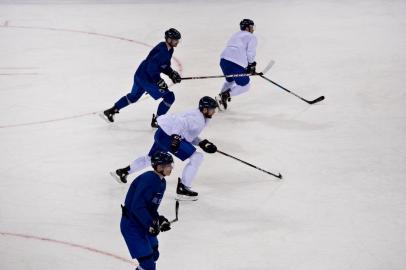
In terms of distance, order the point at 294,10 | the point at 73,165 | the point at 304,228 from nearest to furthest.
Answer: the point at 304,228 → the point at 73,165 → the point at 294,10

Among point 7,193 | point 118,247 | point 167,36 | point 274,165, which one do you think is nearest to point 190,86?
point 167,36

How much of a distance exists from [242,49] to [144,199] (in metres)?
3.56

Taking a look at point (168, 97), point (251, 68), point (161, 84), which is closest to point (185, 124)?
point (161, 84)

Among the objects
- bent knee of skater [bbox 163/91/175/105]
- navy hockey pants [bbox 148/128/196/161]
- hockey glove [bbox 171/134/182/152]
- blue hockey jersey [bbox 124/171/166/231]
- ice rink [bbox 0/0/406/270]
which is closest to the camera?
blue hockey jersey [bbox 124/171/166/231]

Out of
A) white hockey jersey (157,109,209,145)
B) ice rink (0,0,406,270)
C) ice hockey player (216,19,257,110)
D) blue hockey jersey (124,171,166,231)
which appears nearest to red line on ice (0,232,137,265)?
ice rink (0,0,406,270)

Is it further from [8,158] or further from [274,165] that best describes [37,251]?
[274,165]

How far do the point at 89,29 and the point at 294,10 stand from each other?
10.6 ft

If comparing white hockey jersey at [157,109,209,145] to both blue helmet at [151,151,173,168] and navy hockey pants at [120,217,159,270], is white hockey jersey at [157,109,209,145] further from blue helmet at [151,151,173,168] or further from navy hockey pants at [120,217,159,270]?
navy hockey pants at [120,217,159,270]

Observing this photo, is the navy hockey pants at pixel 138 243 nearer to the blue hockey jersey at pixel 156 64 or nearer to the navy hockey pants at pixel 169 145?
the navy hockey pants at pixel 169 145

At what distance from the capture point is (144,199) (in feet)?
14.9

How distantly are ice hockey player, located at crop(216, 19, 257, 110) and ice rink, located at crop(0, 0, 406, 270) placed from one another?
0.25 meters

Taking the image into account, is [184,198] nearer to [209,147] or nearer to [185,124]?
[209,147]

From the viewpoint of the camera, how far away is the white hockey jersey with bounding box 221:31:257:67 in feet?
25.5

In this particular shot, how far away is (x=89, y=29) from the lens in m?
11.0
